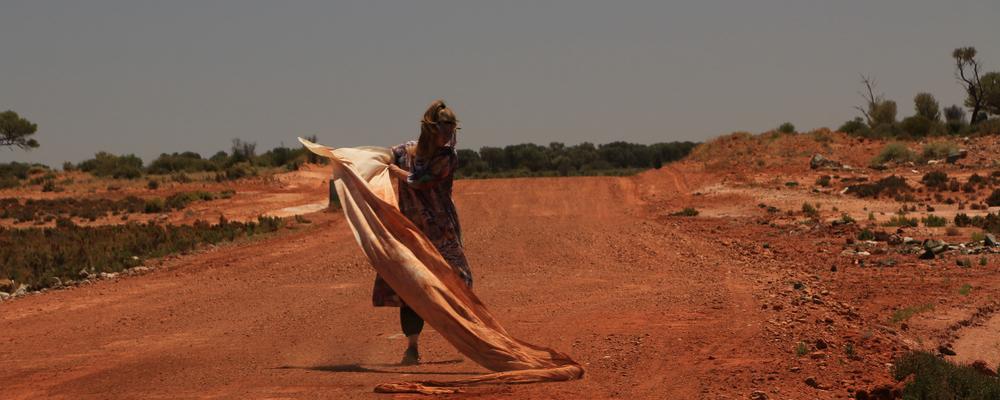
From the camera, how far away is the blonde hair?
9062mm

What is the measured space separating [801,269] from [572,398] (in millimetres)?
10558

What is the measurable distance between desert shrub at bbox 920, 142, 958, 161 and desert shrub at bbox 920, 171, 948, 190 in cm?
728

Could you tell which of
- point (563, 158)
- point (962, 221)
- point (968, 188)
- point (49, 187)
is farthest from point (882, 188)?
point (563, 158)

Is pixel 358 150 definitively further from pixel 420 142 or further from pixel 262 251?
Answer: pixel 262 251

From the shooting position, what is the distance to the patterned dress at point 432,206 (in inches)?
362

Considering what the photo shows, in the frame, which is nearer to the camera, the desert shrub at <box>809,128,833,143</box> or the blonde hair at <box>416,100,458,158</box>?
the blonde hair at <box>416,100,458,158</box>

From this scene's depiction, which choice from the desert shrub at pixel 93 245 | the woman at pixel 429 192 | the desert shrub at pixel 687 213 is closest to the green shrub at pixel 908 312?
the woman at pixel 429 192

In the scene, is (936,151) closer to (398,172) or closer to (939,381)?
(939,381)

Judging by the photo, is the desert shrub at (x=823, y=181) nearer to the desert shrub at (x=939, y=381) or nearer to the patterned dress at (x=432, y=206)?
the desert shrub at (x=939, y=381)

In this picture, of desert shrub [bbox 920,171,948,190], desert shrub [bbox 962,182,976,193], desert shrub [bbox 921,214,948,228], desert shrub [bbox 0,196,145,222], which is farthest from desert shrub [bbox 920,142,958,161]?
desert shrub [bbox 0,196,145,222]

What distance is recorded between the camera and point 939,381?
28.9 ft

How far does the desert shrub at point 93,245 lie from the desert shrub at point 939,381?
13.3m

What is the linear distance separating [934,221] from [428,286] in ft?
56.1

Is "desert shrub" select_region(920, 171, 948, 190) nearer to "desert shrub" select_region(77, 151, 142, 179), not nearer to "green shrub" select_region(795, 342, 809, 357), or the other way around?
"green shrub" select_region(795, 342, 809, 357)
